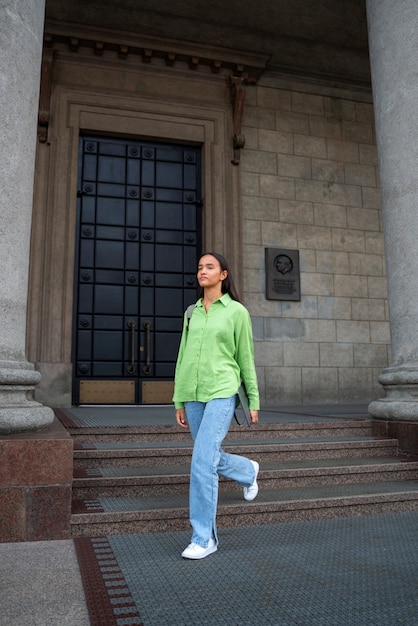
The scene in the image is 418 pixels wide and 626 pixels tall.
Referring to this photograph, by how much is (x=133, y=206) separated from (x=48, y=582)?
335 inches

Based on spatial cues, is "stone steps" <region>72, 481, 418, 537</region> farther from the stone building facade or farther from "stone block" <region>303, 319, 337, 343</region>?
"stone block" <region>303, 319, 337, 343</region>

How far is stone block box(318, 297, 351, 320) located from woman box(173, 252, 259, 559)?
291 inches

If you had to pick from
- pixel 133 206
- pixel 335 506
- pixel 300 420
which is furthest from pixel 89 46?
pixel 335 506

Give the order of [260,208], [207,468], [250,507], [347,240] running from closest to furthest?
[207,468], [250,507], [260,208], [347,240]

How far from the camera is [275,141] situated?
37.1 ft

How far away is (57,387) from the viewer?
9430mm

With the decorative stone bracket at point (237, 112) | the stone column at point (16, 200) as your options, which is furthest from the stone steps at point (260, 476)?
the decorative stone bracket at point (237, 112)

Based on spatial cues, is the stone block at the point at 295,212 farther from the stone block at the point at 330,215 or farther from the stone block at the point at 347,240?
the stone block at the point at 347,240

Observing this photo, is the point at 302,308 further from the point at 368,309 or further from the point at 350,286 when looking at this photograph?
the point at 368,309

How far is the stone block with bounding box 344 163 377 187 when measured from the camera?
11.7m

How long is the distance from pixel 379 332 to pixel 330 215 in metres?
2.52

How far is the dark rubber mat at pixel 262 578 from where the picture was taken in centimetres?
254

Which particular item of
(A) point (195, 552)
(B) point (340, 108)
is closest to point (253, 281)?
(B) point (340, 108)

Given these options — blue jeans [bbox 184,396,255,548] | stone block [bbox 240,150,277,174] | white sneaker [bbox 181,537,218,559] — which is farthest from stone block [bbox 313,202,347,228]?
white sneaker [bbox 181,537,218,559]
